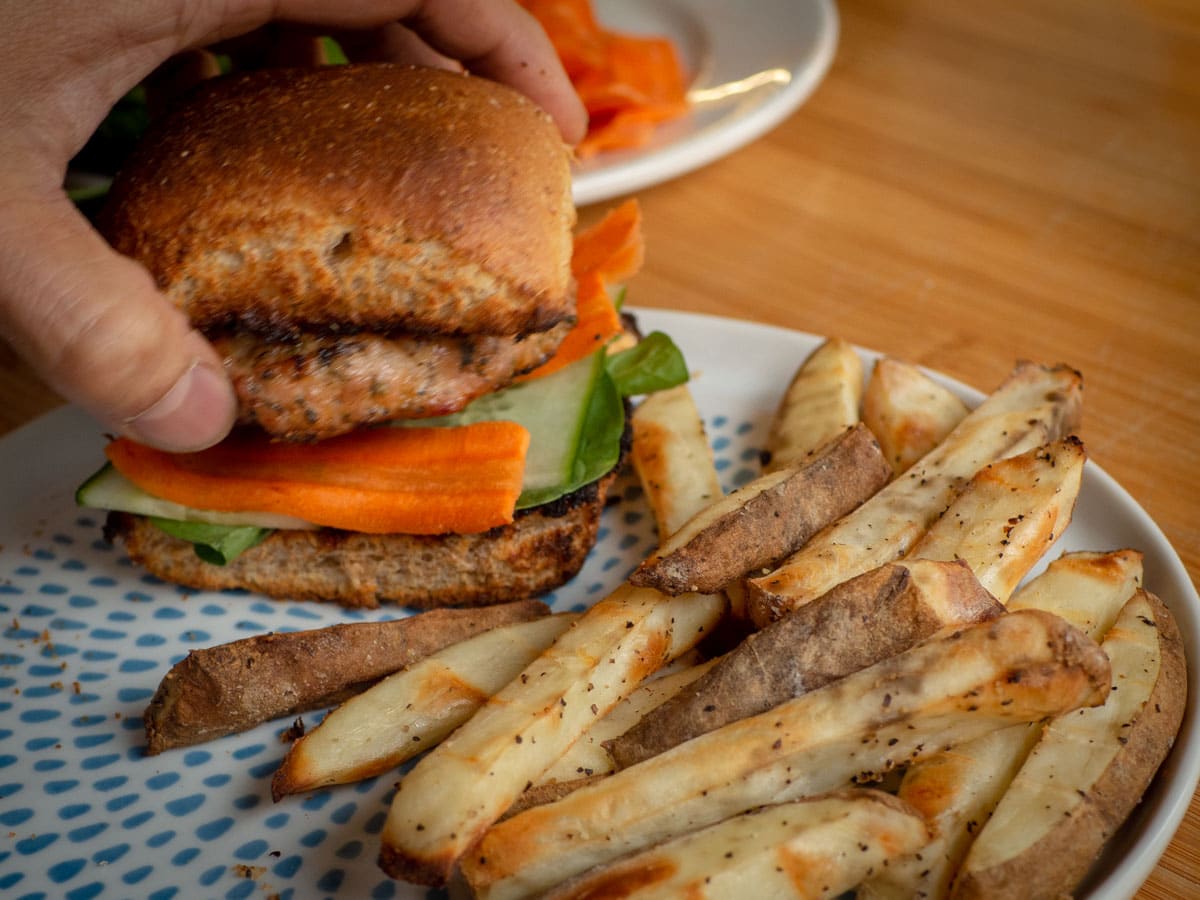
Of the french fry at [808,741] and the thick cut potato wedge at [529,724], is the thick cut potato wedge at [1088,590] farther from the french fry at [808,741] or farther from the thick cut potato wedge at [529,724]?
the thick cut potato wedge at [529,724]

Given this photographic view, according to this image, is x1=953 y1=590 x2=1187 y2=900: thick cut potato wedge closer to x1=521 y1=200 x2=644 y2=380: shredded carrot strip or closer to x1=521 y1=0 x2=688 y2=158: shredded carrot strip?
x1=521 y1=200 x2=644 y2=380: shredded carrot strip

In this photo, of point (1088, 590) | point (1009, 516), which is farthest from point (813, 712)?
point (1088, 590)

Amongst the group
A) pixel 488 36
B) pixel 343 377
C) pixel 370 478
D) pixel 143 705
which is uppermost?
pixel 488 36

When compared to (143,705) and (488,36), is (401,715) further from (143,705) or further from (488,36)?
(488,36)

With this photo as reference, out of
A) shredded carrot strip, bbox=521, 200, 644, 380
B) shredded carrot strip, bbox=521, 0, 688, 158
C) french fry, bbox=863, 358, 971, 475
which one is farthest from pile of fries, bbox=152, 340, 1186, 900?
shredded carrot strip, bbox=521, 0, 688, 158

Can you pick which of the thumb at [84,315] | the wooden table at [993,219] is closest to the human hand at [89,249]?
the thumb at [84,315]
